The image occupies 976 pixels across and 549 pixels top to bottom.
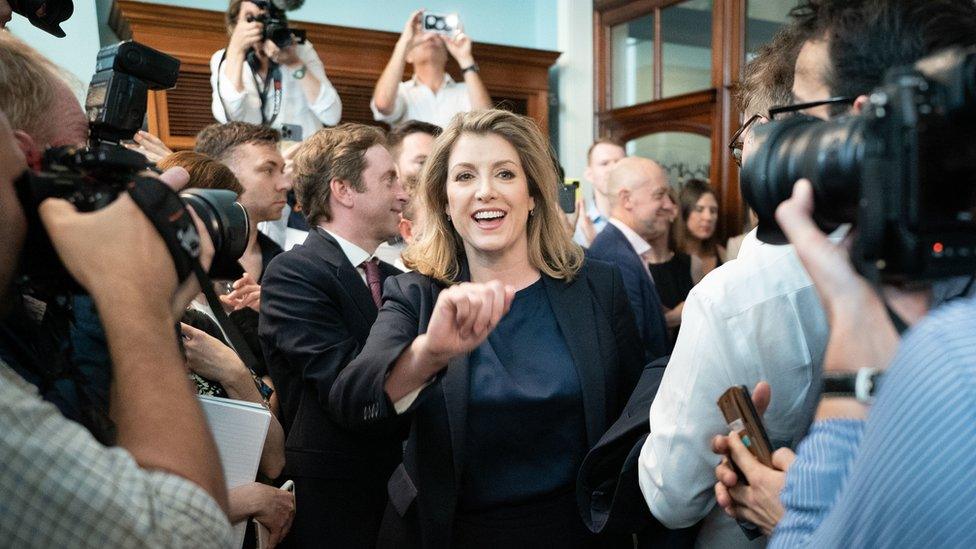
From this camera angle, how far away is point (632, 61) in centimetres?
596

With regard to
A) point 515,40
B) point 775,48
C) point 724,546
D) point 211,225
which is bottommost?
point 724,546

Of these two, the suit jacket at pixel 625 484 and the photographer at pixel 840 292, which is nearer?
the photographer at pixel 840 292

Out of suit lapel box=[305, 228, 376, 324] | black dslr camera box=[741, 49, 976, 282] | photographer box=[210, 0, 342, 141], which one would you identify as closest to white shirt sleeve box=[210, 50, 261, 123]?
photographer box=[210, 0, 342, 141]

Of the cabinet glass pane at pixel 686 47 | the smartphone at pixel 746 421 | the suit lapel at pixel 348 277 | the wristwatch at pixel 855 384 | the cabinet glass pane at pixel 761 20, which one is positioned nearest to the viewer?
the wristwatch at pixel 855 384

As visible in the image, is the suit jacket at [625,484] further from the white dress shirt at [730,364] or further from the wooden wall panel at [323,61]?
the wooden wall panel at [323,61]

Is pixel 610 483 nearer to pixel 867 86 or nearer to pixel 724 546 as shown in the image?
pixel 724 546

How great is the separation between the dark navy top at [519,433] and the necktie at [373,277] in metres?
0.63

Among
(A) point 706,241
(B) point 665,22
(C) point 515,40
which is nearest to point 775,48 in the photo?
(A) point 706,241

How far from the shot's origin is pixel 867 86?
0.91 m

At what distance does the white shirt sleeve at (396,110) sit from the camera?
453 centimetres

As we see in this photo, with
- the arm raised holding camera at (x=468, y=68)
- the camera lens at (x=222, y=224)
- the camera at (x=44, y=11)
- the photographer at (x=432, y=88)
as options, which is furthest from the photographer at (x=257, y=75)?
the camera lens at (x=222, y=224)

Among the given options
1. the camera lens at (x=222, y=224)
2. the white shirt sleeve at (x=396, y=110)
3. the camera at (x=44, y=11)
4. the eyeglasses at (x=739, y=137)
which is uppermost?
the white shirt sleeve at (x=396, y=110)

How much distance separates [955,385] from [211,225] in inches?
29.1

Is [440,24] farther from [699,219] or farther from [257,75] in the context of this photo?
[699,219]
